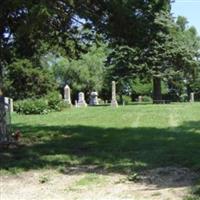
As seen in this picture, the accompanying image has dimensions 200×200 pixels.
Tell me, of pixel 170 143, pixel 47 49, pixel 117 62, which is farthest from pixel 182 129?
pixel 117 62

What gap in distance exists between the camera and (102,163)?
11.8m

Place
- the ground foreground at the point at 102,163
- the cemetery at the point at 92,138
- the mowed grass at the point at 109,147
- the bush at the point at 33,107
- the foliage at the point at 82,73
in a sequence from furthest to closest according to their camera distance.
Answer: the foliage at the point at 82,73 → the bush at the point at 33,107 → the mowed grass at the point at 109,147 → the cemetery at the point at 92,138 → the ground foreground at the point at 102,163

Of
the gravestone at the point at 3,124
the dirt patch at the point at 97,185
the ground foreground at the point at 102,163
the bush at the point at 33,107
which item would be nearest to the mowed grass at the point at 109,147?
the ground foreground at the point at 102,163

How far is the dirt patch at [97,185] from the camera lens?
28.8 feet

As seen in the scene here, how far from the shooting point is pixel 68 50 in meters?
17.9

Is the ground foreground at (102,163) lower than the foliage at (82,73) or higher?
lower

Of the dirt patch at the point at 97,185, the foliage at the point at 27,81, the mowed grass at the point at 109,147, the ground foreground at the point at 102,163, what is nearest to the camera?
the dirt patch at the point at 97,185

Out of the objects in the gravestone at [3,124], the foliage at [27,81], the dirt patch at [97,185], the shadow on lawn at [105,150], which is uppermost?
the foliage at [27,81]

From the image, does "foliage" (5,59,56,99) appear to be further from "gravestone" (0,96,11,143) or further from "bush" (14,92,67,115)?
"gravestone" (0,96,11,143)

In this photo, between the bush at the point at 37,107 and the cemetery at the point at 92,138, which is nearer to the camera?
the cemetery at the point at 92,138

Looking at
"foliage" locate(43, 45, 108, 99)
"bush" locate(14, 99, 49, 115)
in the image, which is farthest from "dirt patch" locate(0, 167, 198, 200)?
"foliage" locate(43, 45, 108, 99)

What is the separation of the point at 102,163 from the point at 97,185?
2.10 metres

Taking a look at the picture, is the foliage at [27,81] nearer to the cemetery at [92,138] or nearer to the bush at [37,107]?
the bush at [37,107]

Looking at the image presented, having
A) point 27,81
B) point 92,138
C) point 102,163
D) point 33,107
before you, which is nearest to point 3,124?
point 92,138
